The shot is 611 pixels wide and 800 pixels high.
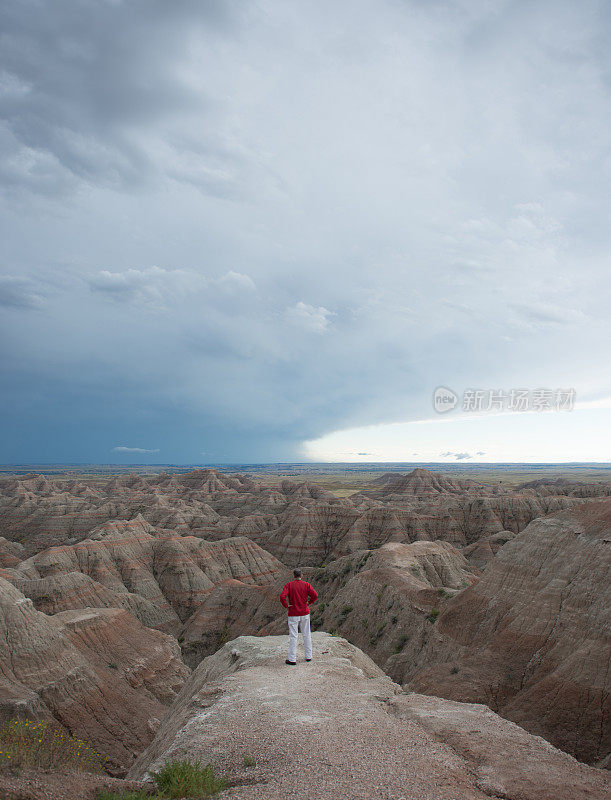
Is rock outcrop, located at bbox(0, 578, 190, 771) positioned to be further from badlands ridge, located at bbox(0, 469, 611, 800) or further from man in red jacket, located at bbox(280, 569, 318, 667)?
man in red jacket, located at bbox(280, 569, 318, 667)

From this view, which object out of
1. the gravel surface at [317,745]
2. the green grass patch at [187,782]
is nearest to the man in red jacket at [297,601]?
the gravel surface at [317,745]

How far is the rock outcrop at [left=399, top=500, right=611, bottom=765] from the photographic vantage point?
16.3 m

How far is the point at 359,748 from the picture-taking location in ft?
25.0

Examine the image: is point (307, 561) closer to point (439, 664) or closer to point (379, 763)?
point (439, 664)

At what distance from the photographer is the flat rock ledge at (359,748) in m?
6.58

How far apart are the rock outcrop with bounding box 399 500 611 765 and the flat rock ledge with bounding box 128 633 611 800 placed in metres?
8.25

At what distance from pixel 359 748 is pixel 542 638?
1703 cm

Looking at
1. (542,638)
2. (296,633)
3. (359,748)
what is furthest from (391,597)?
(359,748)

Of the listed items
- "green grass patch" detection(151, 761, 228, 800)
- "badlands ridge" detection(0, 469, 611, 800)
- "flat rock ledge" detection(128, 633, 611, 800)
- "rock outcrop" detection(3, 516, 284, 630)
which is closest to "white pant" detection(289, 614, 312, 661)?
"badlands ridge" detection(0, 469, 611, 800)

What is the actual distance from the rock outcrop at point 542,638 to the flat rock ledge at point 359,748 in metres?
8.25

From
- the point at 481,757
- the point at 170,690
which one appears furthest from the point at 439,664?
the point at 170,690

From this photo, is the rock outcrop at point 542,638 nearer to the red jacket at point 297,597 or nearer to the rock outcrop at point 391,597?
the rock outcrop at point 391,597

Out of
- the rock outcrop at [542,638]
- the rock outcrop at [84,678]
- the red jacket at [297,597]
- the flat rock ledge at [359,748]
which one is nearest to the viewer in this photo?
the flat rock ledge at [359,748]

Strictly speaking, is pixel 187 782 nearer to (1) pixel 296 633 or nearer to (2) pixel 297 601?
(2) pixel 297 601
